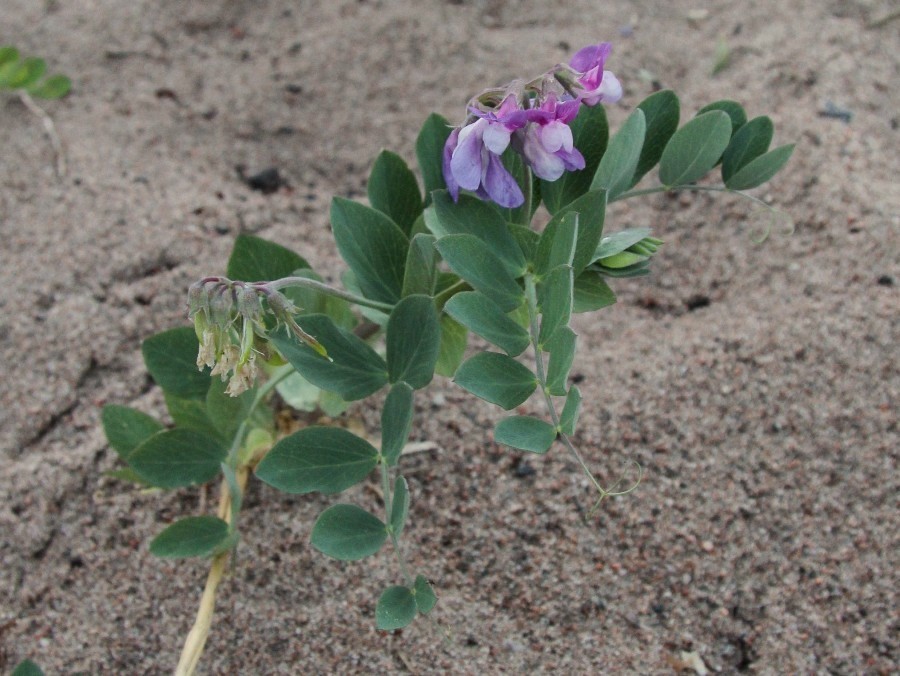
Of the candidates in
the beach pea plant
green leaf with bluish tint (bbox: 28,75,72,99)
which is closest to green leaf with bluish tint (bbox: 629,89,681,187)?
the beach pea plant

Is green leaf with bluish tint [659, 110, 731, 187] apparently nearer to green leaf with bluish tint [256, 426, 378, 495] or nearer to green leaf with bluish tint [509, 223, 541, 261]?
green leaf with bluish tint [509, 223, 541, 261]

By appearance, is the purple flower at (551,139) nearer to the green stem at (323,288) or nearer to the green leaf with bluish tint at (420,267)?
the green leaf with bluish tint at (420,267)

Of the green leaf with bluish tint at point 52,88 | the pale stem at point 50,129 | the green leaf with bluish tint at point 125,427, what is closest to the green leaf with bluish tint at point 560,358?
the green leaf with bluish tint at point 125,427

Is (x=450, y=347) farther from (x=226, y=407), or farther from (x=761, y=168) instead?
(x=761, y=168)

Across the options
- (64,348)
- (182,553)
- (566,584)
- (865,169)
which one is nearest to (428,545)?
(566,584)

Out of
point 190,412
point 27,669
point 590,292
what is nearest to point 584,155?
point 590,292

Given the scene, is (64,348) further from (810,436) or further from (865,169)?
(865,169)
